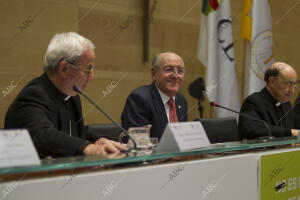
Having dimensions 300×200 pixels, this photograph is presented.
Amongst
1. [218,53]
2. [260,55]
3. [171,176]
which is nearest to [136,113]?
[171,176]

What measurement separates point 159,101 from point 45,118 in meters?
1.19

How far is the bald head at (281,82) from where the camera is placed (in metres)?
3.34

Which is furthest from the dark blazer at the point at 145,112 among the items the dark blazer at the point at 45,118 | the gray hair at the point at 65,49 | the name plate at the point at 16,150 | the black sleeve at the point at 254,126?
the name plate at the point at 16,150

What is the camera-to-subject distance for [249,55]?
14.8 ft

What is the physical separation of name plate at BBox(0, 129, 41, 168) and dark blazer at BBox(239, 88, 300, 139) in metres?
2.27

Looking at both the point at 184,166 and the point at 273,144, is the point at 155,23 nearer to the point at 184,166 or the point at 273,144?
the point at 273,144

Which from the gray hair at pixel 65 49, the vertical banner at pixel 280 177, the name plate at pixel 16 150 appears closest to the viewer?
the name plate at pixel 16 150

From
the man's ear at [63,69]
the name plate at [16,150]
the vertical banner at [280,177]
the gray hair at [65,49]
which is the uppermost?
the gray hair at [65,49]

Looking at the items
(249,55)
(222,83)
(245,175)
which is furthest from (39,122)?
(249,55)

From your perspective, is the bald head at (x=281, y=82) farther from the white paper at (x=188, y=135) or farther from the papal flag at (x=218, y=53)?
the white paper at (x=188, y=135)

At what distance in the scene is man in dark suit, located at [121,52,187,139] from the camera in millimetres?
2688

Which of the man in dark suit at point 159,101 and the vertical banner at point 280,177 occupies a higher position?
the man in dark suit at point 159,101

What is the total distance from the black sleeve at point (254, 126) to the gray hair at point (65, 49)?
1.69 meters

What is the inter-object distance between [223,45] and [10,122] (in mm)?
3058
